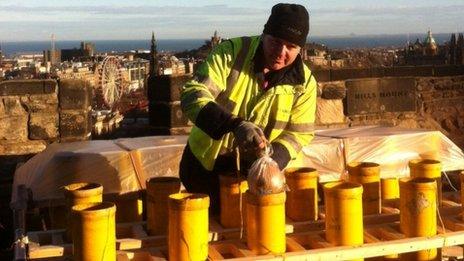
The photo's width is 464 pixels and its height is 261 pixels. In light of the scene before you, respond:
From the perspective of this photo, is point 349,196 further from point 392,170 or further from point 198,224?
point 392,170

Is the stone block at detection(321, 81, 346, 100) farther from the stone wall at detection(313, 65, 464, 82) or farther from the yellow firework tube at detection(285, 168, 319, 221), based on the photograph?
the yellow firework tube at detection(285, 168, 319, 221)

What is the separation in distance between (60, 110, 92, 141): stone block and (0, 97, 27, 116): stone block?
16.1 inches

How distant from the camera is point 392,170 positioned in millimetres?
6199

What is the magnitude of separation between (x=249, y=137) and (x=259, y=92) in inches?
25.8

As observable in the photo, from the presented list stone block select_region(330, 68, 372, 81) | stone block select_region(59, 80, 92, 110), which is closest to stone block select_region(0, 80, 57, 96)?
stone block select_region(59, 80, 92, 110)

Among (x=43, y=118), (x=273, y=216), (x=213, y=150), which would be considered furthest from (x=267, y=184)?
(x=43, y=118)

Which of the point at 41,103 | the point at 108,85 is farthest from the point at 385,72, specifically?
the point at 108,85

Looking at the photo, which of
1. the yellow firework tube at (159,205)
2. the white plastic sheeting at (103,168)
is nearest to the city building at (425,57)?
the white plastic sheeting at (103,168)

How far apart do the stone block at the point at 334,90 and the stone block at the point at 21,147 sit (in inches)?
136

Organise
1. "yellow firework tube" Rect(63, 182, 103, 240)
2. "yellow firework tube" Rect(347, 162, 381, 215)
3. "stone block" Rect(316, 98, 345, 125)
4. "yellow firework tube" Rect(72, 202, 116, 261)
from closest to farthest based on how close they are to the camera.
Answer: "yellow firework tube" Rect(72, 202, 116, 261) → "yellow firework tube" Rect(63, 182, 103, 240) → "yellow firework tube" Rect(347, 162, 381, 215) → "stone block" Rect(316, 98, 345, 125)

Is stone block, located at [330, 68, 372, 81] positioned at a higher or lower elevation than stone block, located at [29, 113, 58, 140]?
higher

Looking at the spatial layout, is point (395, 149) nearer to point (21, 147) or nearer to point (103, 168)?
point (103, 168)

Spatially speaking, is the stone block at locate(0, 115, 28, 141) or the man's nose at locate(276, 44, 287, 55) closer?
the man's nose at locate(276, 44, 287, 55)

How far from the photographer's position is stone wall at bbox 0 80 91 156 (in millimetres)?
6766
